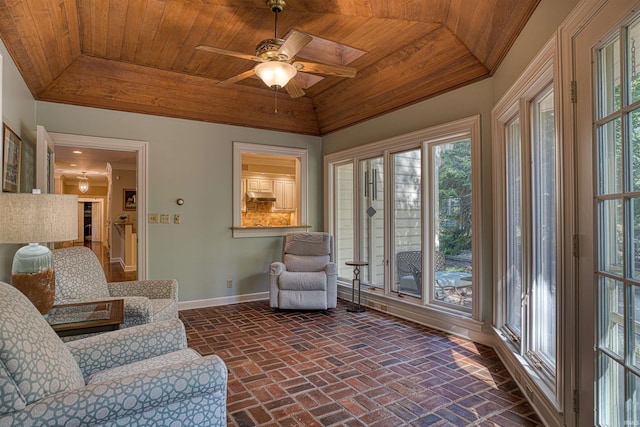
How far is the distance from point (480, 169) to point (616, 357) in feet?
7.38

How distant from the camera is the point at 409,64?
146 inches

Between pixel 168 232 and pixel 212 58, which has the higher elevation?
pixel 212 58

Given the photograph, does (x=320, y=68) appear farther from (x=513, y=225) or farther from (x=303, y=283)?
(x=303, y=283)

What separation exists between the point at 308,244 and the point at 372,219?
96 cm

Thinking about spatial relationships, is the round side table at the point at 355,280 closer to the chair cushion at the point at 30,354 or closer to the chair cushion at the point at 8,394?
the chair cushion at the point at 30,354

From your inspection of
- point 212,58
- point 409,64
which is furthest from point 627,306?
point 212,58

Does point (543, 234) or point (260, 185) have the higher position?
point (260, 185)

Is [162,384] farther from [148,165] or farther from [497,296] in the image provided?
[148,165]

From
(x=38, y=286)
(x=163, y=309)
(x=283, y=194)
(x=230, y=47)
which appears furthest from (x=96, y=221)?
(x=38, y=286)

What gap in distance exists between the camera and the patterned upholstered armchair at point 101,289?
2.49 metres

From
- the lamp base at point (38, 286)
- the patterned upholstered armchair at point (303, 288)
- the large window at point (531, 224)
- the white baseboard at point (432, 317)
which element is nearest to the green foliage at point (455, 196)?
the large window at point (531, 224)

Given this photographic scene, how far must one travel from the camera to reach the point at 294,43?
252 centimetres

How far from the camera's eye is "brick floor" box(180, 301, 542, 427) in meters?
2.18

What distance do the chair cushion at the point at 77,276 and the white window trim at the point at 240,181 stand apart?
2.19 metres
